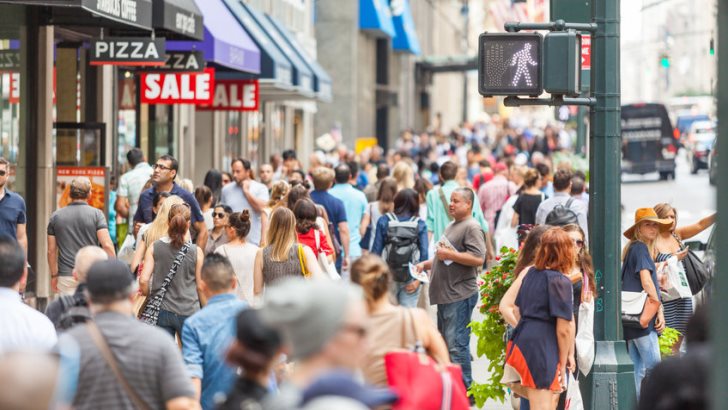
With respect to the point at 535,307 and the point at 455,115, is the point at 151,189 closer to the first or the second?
the point at 535,307

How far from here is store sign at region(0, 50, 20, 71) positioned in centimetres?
1579

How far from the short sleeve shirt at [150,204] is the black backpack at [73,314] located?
19.2ft

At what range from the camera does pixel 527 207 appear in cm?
1730

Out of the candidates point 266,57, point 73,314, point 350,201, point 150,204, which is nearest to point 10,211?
point 150,204

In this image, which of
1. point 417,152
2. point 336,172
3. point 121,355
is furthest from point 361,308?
point 417,152

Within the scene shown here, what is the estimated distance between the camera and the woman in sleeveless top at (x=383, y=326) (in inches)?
271

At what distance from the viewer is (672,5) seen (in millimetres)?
165750

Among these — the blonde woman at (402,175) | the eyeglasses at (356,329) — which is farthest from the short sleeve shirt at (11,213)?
the eyeglasses at (356,329)

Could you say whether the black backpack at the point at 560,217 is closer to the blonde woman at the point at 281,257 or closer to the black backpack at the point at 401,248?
the black backpack at the point at 401,248

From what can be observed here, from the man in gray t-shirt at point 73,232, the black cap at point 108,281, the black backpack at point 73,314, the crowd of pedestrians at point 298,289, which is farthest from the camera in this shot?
the man in gray t-shirt at point 73,232

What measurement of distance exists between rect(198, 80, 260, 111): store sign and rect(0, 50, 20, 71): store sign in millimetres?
7508

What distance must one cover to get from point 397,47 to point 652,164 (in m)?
9.75

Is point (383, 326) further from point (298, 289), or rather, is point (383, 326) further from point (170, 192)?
point (170, 192)

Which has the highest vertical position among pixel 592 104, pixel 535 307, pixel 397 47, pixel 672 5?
pixel 672 5
